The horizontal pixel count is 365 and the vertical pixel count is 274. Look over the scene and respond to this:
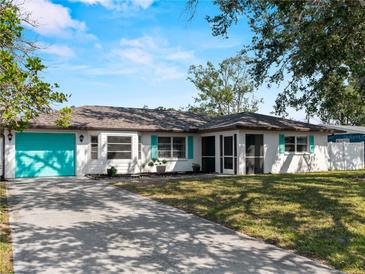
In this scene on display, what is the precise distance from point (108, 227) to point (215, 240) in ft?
7.62

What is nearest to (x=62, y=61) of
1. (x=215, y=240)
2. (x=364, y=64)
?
(x=215, y=240)

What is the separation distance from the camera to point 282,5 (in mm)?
11109

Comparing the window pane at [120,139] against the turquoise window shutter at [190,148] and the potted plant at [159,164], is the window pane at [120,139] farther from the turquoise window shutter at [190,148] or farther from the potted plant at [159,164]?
the turquoise window shutter at [190,148]

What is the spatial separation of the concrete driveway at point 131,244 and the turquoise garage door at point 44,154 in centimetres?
824

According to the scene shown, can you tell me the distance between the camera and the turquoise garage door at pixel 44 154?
1758 centimetres

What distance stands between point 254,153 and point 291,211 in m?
11.3

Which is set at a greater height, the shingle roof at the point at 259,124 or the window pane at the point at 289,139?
the shingle roof at the point at 259,124

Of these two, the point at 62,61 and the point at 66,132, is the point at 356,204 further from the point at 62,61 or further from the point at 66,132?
the point at 66,132

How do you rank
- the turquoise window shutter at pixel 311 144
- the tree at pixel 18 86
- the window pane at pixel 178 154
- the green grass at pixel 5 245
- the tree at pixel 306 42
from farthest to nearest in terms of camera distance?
the turquoise window shutter at pixel 311 144
the window pane at pixel 178 154
the tree at pixel 306 42
the tree at pixel 18 86
the green grass at pixel 5 245

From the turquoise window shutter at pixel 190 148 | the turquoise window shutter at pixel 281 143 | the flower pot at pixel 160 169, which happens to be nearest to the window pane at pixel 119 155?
the flower pot at pixel 160 169

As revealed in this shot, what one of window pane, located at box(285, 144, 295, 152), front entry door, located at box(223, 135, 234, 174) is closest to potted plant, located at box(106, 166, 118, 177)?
front entry door, located at box(223, 135, 234, 174)

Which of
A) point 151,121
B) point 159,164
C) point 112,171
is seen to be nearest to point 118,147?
point 112,171

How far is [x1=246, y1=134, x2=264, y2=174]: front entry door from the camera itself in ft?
64.5

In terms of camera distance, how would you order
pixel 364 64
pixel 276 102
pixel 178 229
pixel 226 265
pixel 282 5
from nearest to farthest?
pixel 226 265, pixel 178 229, pixel 282 5, pixel 364 64, pixel 276 102
